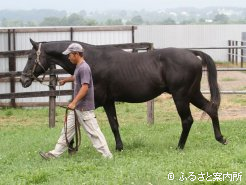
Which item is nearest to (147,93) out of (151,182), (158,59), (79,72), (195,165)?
(158,59)

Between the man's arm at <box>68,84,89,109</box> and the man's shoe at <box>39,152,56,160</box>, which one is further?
the man's shoe at <box>39,152,56,160</box>

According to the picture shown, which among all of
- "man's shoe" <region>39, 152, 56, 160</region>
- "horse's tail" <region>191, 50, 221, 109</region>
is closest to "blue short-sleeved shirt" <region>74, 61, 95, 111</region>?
"man's shoe" <region>39, 152, 56, 160</region>

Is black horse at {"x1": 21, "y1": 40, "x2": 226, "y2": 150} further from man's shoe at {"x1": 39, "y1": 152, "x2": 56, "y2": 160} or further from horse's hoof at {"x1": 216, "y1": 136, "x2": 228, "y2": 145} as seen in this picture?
man's shoe at {"x1": 39, "y1": 152, "x2": 56, "y2": 160}

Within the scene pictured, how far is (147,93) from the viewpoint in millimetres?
9547

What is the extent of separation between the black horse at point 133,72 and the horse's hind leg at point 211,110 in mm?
23

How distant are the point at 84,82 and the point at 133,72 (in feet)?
5.20

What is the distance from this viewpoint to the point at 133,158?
27.3 ft

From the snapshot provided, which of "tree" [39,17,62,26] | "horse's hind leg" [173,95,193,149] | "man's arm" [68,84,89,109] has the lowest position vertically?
"tree" [39,17,62,26]

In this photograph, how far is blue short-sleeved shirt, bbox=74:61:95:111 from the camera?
8.12 meters

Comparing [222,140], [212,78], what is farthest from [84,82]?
[222,140]

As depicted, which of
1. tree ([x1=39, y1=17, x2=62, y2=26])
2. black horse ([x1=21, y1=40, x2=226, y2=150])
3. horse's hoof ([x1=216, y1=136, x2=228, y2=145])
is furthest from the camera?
tree ([x1=39, y1=17, x2=62, y2=26])

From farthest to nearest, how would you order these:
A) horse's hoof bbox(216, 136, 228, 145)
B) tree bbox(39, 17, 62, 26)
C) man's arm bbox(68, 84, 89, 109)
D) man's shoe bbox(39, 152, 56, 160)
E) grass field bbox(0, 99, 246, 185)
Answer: tree bbox(39, 17, 62, 26) → horse's hoof bbox(216, 136, 228, 145) → man's shoe bbox(39, 152, 56, 160) → man's arm bbox(68, 84, 89, 109) → grass field bbox(0, 99, 246, 185)

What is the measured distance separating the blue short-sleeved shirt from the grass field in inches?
29.7

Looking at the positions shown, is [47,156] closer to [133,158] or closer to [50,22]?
[133,158]
